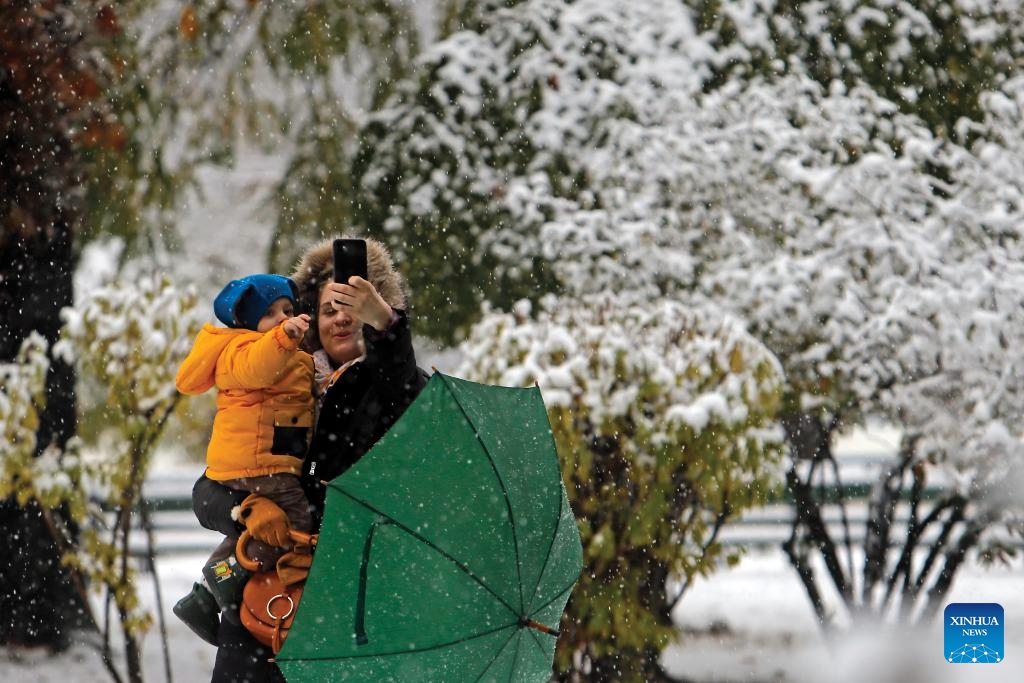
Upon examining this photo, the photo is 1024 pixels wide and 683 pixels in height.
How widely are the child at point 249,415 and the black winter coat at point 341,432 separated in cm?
5

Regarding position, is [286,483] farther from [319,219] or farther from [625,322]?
[319,219]

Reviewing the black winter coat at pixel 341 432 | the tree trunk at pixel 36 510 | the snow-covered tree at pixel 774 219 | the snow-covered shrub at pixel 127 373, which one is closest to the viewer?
the black winter coat at pixel 341 432

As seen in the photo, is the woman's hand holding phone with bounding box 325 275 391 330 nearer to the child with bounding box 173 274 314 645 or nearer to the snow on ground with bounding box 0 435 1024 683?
the child with bounding box 173 274 314 645

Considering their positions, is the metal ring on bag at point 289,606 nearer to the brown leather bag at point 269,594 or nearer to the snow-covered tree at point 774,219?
the brown leather bag at point 269,594

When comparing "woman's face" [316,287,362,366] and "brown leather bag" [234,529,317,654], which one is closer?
"brown leather bag" [234,529,317,654]

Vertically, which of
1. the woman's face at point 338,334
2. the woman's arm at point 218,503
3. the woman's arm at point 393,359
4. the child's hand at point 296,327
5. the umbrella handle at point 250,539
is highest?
the woman's face at point 338,334

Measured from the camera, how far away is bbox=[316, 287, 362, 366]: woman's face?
7.23 ft

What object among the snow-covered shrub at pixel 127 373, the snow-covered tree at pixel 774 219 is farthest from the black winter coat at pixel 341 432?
the snow-covered tree at pixel 774 219

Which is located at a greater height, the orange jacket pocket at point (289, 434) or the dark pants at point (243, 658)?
the orange jacket pocket at point (289, 434)

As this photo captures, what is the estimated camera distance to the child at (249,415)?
2.13 m

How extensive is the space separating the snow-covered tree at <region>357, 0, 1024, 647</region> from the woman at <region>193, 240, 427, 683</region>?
2.87 m

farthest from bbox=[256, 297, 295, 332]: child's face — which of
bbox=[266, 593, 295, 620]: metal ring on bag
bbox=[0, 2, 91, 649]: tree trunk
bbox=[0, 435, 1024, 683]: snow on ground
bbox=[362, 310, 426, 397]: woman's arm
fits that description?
bbox=[0, 2, 91, 649]: tree trunk

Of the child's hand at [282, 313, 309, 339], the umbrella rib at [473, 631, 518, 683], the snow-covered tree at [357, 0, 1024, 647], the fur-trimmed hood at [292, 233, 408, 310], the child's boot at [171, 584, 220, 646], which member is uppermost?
the snow-covered tree at [357, 0, 1024, 647]

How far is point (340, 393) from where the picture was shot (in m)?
2.07
